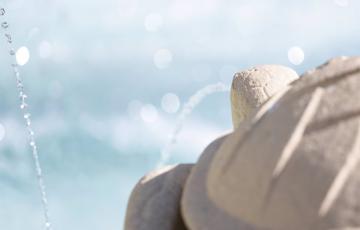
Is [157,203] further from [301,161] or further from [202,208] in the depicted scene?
[301,161]

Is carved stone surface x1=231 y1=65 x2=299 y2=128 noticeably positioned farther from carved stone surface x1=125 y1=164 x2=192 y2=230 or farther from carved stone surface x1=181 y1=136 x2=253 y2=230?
carved stone surface x1=181 y1=136 x2=253 y2=230

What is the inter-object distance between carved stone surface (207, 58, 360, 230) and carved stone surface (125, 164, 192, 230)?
0.35 meters

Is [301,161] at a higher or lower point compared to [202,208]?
higher

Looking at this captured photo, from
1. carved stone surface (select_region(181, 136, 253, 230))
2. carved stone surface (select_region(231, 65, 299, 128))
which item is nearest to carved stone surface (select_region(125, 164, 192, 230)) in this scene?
carved stone surface (select_region(181, 136, 253, 230))

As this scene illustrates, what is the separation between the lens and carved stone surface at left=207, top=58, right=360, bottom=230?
92.4 inches

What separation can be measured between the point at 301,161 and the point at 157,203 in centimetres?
82

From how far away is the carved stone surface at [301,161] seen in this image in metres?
2.35

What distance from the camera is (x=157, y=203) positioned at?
3.02 meters

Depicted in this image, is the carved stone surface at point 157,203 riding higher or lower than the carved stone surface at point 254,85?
lower

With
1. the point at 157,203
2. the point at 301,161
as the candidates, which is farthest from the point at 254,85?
the point at 301,161

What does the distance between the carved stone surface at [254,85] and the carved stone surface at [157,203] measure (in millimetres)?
1582

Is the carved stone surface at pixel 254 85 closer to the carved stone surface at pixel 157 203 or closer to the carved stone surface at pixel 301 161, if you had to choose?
the carved stone surface at pixel 157 203

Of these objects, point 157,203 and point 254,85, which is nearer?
point 157,203

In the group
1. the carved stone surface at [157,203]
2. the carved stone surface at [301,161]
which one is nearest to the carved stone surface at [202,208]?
the carved stone surface at [301,161]
